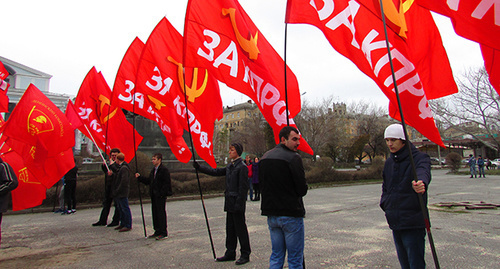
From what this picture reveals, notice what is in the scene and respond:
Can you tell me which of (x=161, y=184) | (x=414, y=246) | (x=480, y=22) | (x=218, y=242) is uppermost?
(x=480, y=22)

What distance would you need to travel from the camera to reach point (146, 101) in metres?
7.83

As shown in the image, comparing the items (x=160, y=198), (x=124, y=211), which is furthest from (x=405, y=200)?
(x=124, y=211)

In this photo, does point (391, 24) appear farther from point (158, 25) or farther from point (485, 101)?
point (485, 101)

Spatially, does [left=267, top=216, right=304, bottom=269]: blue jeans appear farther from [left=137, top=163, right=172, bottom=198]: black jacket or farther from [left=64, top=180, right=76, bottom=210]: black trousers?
[left=64, top=180, right=76, bottom=210]: black trousers

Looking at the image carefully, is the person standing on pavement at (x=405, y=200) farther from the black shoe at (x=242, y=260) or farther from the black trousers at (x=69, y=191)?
the black trousers at (x=69, y=191)

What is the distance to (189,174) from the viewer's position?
16.3 metres

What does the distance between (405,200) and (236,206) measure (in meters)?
2.49

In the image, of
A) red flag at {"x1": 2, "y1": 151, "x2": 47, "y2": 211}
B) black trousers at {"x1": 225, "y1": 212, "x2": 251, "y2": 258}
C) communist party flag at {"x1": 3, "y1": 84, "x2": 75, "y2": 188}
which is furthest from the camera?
communist party flag at {"x1": 3, "y1": 84, "x2": 75, "y2": 188}

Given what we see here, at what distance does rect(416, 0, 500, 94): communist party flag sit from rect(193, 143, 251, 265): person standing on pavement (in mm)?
3175

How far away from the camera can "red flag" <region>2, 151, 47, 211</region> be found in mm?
6145

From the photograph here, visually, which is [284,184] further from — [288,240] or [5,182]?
[5,182]

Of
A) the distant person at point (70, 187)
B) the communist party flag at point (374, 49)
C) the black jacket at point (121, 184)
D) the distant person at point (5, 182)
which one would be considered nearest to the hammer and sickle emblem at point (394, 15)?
the communist party flag at point (374, 49)

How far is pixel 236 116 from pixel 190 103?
102m

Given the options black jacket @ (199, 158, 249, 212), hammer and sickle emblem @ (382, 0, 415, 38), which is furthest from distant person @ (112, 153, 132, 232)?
hammer and sickle emblem @ (382, 0, 415, 38)
